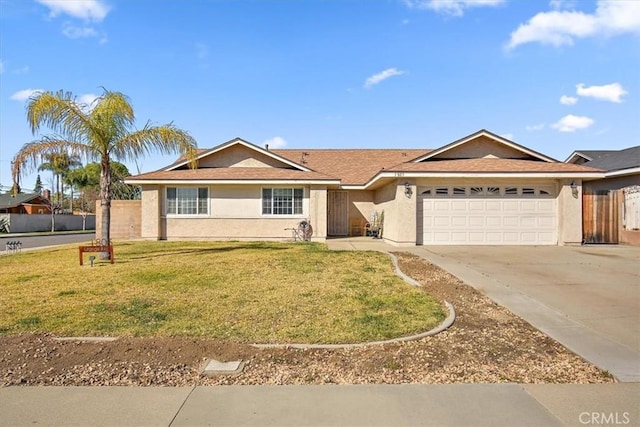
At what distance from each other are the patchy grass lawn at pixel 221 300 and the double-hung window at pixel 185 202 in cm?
711

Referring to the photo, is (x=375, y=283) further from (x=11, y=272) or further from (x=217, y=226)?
(x=217, y=226)

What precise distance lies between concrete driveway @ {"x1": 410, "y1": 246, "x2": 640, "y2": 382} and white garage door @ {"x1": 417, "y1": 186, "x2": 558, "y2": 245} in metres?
1.47

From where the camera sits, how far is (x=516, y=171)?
15.8m

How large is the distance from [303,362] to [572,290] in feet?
20.4

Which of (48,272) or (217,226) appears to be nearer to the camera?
(48,272)

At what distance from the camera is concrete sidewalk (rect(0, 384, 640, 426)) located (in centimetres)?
332

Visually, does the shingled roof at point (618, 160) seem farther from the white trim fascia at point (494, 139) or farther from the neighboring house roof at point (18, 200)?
the neighboring house roof at point (18, 200)

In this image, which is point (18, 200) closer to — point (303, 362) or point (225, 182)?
point (225, 182)

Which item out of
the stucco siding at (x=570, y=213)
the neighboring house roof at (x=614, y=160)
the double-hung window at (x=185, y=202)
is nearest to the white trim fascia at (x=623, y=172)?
the neighboring house roof at (x=614, y=160)

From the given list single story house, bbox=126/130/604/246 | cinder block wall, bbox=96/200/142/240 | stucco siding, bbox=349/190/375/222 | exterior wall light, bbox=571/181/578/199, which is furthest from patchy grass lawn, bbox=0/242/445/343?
stucco siding, bbox=349/190/375/222

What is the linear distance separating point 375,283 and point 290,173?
36.1 feet

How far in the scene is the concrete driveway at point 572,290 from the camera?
5039 millimetres

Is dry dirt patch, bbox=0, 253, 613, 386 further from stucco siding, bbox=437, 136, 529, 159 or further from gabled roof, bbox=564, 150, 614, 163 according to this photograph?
gabled roof, bbox=564, 150, 614, 163

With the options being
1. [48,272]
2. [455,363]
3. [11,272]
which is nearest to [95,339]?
[455,363]
